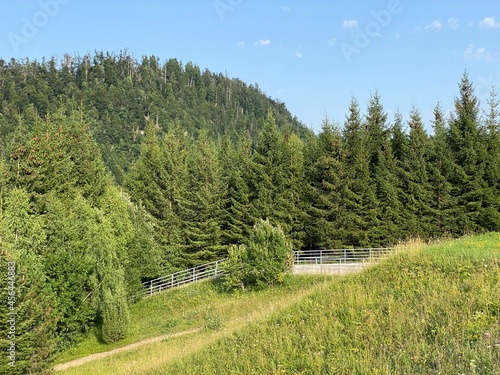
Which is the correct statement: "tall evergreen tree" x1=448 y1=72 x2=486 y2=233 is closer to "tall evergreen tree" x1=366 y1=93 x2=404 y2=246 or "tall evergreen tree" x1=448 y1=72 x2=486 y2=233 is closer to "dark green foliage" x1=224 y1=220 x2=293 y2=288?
"tall evergreen tree" x1=366 y1=93 x2=404 y2=246

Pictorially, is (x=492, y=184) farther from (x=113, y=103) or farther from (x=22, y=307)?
(x=113, y=103)

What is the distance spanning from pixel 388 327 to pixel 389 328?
0.09 metres

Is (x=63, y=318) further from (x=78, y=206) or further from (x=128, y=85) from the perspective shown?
(x=128, y=85)

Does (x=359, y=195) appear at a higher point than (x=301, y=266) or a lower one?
higher

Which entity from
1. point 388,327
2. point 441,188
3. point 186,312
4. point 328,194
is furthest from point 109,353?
point 441,188

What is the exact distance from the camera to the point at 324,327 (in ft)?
30.2

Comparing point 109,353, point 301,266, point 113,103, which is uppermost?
point 113,103

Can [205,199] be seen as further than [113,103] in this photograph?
No

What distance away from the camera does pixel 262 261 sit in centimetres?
2666

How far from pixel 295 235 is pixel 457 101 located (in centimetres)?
1917

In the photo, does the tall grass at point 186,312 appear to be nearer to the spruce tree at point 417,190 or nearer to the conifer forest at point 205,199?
the conifer forest at point 205,199

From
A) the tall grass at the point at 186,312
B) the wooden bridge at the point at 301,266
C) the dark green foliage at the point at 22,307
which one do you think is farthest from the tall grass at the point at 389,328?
the wooden bridge at the point at 301,266
